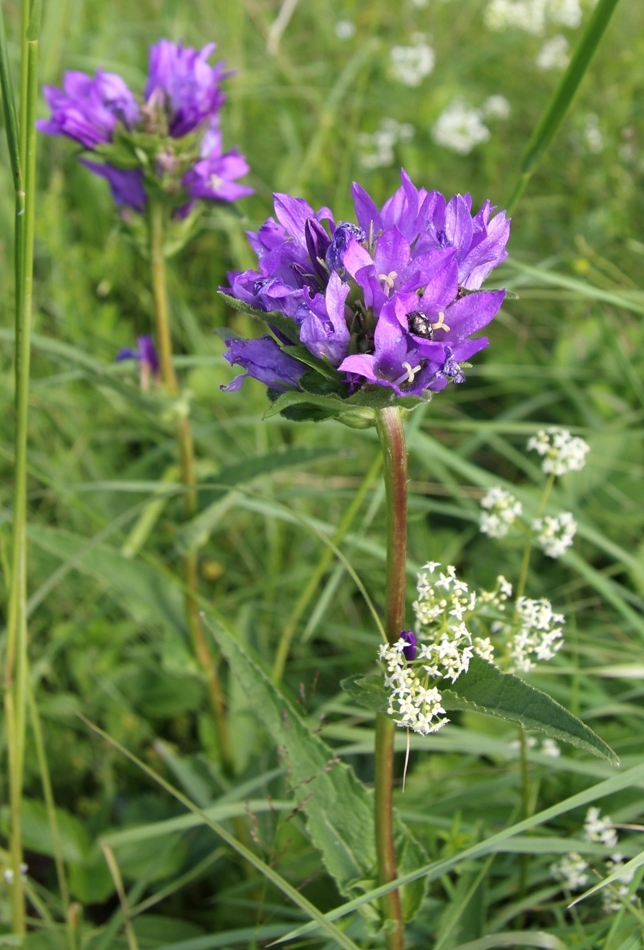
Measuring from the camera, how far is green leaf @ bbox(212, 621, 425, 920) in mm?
1420

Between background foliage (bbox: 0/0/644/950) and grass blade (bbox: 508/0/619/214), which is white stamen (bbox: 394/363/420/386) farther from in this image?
grass blade (bbox: 508/0/619/214)

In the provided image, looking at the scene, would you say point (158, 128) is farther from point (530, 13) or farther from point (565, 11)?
point (565, 11)

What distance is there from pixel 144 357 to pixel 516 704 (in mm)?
1428

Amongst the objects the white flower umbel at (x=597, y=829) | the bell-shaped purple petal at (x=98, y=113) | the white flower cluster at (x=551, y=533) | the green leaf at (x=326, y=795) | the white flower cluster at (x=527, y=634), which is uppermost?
the bell-shaped purple petal at (x=98, y=113)

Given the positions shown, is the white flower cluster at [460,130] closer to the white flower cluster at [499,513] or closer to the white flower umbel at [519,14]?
the white flower umbel at [519,14]

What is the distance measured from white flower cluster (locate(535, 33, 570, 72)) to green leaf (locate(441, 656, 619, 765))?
3610 millimetres

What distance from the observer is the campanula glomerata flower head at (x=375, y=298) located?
1.11 m

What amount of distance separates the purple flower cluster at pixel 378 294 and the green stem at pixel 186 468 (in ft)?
2.73

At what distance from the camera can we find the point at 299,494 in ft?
7.25

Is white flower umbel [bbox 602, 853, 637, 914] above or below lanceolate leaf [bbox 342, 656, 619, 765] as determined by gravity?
below

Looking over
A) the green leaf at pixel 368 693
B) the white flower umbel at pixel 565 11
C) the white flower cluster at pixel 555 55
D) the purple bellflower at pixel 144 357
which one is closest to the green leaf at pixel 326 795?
the green leaf at pixel 368 693

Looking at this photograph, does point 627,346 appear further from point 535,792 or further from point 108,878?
point 108,878

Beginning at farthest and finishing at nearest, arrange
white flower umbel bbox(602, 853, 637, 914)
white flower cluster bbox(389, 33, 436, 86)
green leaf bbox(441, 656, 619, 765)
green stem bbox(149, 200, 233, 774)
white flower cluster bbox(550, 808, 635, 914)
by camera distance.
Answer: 1. white flower cluster bbox(389, 33, 436, 86)
2. green stem bbox(149, 200, 233, 774)
3. white flower cluster bbox(550, 808, 635, 914)
4. white flower umbel bbox(602, 853, 637, 914)
5. green leaf bbox(441, 656, 619, 765)

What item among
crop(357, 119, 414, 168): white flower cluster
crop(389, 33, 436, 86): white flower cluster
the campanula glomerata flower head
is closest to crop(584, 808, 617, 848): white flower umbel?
the campanula glomerata flower head
